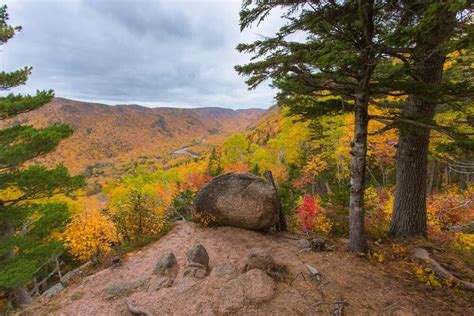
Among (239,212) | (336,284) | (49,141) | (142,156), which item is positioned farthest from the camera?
(142,156)

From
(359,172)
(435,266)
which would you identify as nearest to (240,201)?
(359,172)

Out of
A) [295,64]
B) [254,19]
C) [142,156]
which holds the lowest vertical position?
[142,156]

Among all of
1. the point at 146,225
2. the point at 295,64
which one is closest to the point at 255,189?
the point at 146,225

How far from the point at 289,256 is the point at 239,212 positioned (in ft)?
11.5

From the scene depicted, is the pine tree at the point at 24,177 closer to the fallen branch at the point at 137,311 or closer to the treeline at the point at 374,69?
the fallen branch at the point at 137,311

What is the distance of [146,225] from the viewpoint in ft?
35.3

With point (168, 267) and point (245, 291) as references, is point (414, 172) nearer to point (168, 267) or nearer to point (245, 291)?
point (245, 291)

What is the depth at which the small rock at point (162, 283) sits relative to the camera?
611 centimetres

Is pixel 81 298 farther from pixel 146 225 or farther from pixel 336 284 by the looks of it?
pixel 336 284

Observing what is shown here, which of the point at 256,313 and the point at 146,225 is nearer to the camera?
the point at 256,313

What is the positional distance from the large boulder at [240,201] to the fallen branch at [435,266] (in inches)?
201

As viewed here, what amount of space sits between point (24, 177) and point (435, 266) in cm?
1375

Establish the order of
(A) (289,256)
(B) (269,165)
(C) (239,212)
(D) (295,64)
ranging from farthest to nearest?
(B) (269,165)
(C) (239,212)
(A) (289,256)
(D) (295,64)

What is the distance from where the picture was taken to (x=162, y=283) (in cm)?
623
